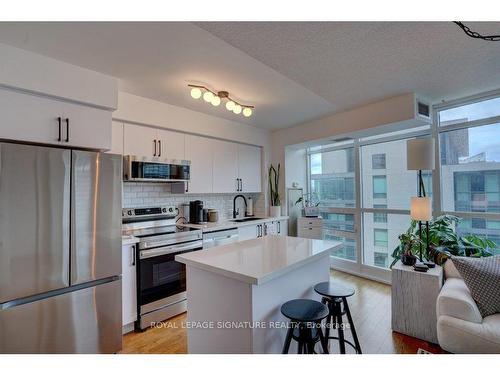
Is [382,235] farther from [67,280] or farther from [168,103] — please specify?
[67,280]

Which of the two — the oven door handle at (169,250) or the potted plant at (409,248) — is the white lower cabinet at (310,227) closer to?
the potted plant at (409,248)

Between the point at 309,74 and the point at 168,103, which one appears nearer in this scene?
the point at 309,74

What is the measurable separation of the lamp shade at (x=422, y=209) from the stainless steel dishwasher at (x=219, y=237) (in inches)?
82.2

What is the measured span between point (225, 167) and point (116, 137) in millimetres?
1575

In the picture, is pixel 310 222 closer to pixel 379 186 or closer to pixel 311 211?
pixel 311 211

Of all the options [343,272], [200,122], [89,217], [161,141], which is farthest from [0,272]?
[343,272]

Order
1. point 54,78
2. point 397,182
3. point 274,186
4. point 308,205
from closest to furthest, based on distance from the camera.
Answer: point 54,78, point 397,182, point 274,186, point 308,205

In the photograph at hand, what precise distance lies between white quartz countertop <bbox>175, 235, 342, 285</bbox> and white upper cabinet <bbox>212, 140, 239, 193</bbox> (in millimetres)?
1670

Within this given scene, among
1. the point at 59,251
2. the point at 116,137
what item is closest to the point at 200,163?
the point at 116,137

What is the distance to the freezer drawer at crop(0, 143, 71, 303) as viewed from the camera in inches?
65.6

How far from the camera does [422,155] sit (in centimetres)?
248

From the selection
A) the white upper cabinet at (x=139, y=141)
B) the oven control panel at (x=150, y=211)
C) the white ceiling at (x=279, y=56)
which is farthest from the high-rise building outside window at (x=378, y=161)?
the white upper cabinet at (x=139, y=141)

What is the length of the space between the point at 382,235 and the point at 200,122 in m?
3.13

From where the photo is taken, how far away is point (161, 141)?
123 inches
